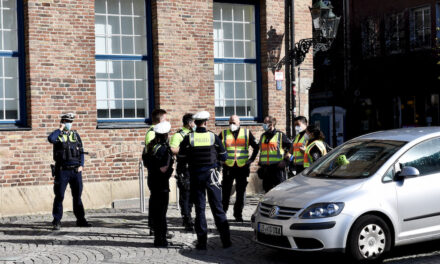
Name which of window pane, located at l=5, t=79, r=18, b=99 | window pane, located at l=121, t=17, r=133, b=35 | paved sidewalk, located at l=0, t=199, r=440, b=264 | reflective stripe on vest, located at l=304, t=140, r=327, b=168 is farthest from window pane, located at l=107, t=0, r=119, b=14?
reflective stripe on vest, located at l=304, t=140, r=327, b=168

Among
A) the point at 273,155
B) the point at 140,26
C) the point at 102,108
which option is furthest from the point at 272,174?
the point at 140,26

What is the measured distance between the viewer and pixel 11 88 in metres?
12.1

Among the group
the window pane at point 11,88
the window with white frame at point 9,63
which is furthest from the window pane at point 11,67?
the window pane at point 11,88

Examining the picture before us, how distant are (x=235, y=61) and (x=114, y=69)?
2.92 metres

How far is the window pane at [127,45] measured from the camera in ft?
43.0

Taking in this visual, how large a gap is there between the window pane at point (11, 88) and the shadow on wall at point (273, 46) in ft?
18.8

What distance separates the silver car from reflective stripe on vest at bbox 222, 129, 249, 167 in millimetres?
2404

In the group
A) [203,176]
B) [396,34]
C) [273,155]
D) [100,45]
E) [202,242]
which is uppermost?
[396,34]

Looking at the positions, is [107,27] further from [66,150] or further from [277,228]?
[277,228]

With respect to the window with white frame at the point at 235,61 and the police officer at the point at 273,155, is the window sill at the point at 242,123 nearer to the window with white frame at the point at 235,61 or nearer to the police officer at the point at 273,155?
the window with white frame at the point at 235,61

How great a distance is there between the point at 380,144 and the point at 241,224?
10.4 feet

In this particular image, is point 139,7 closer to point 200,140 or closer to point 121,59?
point 121,59

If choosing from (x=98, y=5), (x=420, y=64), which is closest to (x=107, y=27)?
(x=98, y=5)

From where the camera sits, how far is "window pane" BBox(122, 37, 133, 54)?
13102 mm
